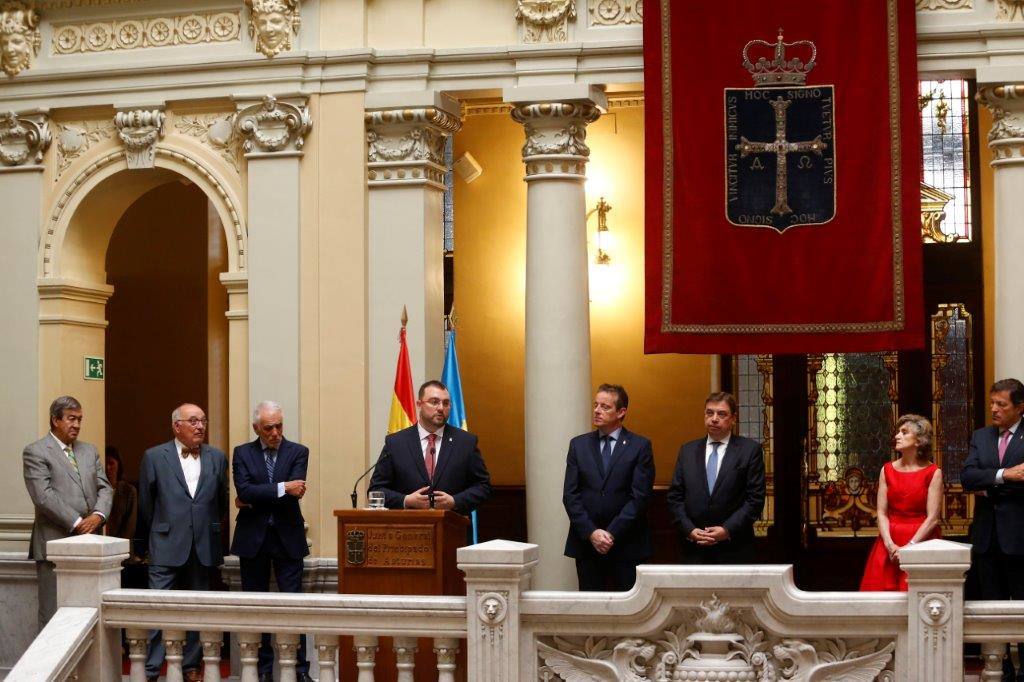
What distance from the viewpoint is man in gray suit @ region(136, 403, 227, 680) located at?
9.79 m

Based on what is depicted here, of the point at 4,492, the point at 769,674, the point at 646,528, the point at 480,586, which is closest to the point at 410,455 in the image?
the point at 646,528

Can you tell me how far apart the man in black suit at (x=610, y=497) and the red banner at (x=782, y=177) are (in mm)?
1316

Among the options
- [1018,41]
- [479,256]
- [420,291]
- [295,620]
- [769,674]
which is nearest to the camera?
[769,674]

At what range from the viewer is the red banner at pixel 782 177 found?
34.5ft

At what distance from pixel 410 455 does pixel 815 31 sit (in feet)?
12.7

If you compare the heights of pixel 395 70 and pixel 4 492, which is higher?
pixel 395 70

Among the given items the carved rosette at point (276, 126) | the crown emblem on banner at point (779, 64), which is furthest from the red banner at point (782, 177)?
the carved rosette at point (276, 126)

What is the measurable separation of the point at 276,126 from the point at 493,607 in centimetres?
501

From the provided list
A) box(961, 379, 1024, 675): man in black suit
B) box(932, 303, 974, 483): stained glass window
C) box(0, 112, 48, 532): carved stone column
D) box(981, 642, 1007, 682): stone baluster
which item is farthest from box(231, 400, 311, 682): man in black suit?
box(932, 303, 974, 483): stained glass window

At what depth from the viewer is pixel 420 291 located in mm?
11219

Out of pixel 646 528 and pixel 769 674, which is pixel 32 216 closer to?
pixel 646 528

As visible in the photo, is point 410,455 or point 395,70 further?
point 395,70

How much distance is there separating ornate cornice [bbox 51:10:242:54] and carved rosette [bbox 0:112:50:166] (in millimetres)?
552

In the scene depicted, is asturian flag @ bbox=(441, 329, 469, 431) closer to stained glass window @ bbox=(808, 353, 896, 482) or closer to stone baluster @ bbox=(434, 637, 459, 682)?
stained glass window @ bbox=(808, 353, 896, 482)
